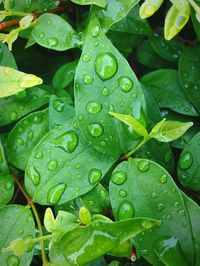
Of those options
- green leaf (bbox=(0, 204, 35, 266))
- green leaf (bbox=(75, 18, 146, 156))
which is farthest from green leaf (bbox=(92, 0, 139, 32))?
green leaf (bbox=(0, 204, 35, 266))

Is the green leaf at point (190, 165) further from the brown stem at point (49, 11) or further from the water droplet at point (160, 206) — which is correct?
the brown stem at point (49, 11)

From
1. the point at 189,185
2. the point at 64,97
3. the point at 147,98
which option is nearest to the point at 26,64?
the point at 64,97

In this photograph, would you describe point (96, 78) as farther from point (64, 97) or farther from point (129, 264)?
point (129, 264)

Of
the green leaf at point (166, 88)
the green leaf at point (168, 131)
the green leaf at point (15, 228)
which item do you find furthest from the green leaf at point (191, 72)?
the green leaf at point (15, 228)

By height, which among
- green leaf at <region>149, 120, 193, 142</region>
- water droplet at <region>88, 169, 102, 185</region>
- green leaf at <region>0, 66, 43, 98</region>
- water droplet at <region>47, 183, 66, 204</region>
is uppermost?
green leaf at <region>0, 66, 43, 98</region>

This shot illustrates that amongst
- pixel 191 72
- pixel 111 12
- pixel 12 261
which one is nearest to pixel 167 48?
pixel 191 72

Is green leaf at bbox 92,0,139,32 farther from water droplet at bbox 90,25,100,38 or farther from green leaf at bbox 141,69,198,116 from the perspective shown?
green leaf at bbox 141,69,198,116
